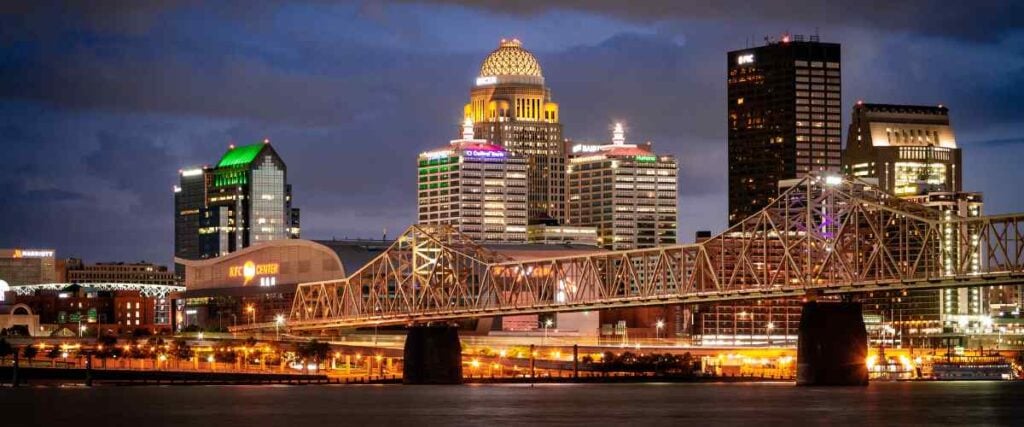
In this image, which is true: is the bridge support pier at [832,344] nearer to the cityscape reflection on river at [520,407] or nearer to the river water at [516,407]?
the cityscape reflection on river at [520,407]

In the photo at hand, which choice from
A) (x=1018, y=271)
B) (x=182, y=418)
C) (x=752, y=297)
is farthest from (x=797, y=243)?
(x=182, y=418)

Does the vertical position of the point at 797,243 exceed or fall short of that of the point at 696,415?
it exceeds it

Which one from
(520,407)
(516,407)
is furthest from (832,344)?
(516,407)

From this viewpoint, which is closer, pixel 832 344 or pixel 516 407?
pixel 516 407

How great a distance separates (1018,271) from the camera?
16212cm

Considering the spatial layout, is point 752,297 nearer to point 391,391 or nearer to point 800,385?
point 800,385

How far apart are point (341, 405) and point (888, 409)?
4174 centimetres

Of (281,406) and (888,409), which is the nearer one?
(888,409)

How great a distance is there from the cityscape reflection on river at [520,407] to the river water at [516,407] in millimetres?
79

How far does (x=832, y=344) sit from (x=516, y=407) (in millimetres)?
31490

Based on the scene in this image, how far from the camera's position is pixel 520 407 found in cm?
16238

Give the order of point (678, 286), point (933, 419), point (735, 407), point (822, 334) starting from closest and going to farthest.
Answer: point (933, 419)
point (735, 407)
point (822, 334)
point (678, 286)

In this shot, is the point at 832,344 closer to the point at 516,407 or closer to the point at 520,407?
the point at 520,407

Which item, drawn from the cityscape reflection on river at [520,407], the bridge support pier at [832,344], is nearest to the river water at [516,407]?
the cityscape reflection on river at [520,407]
